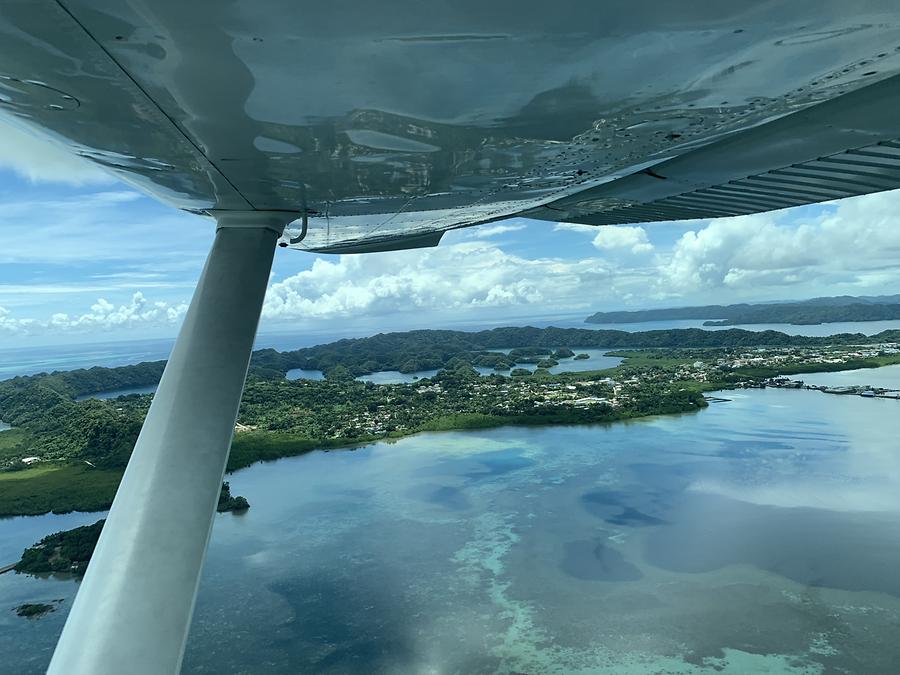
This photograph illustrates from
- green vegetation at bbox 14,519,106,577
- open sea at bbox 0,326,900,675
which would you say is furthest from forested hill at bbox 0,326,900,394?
open sea at bbox 0,326,900,675

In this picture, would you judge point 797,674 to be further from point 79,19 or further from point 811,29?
point 79,19

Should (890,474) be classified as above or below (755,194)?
below

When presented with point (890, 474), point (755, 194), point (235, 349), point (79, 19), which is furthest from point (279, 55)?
point (890, 474)

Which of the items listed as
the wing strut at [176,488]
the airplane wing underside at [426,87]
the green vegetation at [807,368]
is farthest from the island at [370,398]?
the airplane wing underside at [426,87]

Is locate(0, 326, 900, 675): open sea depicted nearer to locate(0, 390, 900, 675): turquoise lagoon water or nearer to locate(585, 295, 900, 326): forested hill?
locate(0, 390, 900, 675): turquoise lagoon water

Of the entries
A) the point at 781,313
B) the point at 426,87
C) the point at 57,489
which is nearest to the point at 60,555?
the point at 57,489

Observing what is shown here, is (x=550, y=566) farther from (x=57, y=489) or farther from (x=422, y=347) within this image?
(x=422, y=347)
